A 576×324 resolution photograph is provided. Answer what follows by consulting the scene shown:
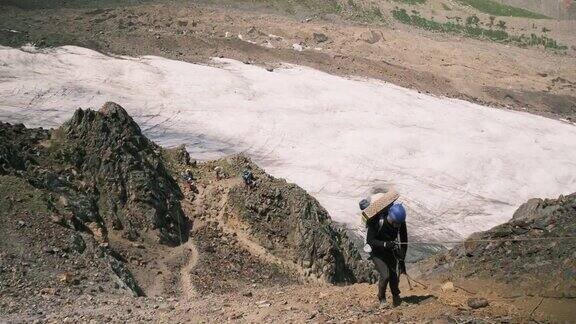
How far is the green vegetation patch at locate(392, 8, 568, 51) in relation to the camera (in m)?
55.9

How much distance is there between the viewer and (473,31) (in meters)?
57.1

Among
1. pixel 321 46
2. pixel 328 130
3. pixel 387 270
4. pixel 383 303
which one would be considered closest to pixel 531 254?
pixel 383 303

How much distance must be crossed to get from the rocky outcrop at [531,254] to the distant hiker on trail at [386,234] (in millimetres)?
2234

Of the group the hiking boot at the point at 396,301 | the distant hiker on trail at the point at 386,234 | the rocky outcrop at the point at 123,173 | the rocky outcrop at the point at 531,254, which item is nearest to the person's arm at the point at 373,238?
the distant hiker on trail at the point at 386,234

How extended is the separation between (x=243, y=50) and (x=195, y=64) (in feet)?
15.2

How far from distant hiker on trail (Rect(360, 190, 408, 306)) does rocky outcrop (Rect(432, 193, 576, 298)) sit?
2.23m

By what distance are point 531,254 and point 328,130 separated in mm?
19990

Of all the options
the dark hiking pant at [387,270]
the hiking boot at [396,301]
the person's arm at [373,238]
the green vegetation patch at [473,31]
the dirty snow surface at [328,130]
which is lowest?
the dirty snow surface at [328,130]

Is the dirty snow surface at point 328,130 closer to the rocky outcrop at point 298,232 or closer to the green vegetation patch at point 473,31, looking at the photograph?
the rocky outcrop at point 298,232

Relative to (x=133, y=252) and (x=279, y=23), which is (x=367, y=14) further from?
(x=133, y=252)

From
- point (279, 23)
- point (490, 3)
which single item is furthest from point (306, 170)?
point (490, 3)

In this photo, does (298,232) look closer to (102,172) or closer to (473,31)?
(102,172)

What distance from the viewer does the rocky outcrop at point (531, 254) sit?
10516 millimetres

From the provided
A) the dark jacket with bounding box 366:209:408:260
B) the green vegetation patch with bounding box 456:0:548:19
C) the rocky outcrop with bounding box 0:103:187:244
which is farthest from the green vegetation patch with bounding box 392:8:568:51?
the dark jacket with bounding box 366:209:408:260
